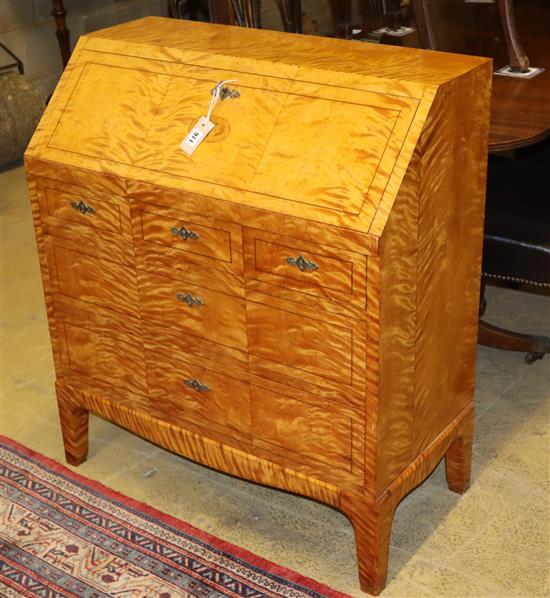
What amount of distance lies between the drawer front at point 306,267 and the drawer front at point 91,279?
0.41m

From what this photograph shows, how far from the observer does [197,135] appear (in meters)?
2.27

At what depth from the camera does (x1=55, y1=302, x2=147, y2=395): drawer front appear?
261 cm

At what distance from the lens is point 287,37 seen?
8.12ft

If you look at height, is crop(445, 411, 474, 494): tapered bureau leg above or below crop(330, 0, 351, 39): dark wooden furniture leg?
below

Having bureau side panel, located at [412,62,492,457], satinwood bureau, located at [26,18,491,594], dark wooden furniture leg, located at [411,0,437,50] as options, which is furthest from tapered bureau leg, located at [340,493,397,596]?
dark wooden furniture leg, located at [411,0,437,50]

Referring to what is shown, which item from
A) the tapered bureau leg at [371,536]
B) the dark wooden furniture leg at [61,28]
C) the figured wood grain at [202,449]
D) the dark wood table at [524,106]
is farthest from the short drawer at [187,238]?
the dark wooden furniture leg at [61,28]

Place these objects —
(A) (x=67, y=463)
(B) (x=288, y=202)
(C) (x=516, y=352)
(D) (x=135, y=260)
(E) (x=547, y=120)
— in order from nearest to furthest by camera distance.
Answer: (B) (x=288, y=202) < (D) (x=135, y=260) < (E) (x=547, y=120) < (A) (x=67, y=463) < (C) (x=516, y=352)

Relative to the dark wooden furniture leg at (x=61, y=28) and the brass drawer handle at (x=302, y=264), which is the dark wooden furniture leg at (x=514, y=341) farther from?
the dark wooden furniture leg at (x=61, y=28)

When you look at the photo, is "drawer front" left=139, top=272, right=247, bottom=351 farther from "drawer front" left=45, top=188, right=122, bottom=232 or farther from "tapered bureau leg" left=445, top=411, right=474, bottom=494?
"tapered bureau leg" left=445, top=411, right=474, bottom=494

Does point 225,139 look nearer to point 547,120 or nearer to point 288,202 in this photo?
point 288,202

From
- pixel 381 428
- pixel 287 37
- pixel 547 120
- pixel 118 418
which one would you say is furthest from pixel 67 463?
pixel 547 120

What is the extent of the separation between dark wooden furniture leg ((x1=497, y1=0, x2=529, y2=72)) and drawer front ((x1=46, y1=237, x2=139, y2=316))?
1438mm

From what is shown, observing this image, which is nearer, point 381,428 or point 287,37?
point 381,428

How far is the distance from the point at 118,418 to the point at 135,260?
0.49 meters
